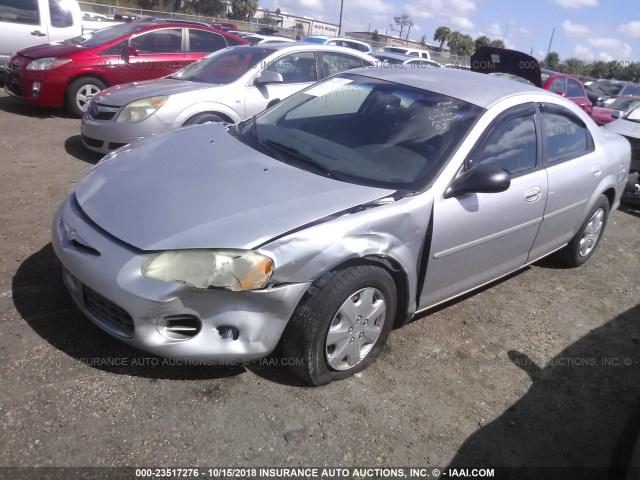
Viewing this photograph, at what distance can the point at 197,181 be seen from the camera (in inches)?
114

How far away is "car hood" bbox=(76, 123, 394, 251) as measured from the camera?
2.48 m

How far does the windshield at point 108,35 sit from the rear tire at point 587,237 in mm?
6948

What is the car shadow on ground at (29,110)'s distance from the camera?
8141mm

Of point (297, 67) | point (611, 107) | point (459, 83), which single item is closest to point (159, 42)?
point (297, 67)

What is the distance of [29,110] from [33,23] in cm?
221

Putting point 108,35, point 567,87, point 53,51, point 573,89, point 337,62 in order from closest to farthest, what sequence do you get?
point 337,62
point 53,51
point 108,35
point 567,87
point 573,89

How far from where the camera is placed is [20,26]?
938cm

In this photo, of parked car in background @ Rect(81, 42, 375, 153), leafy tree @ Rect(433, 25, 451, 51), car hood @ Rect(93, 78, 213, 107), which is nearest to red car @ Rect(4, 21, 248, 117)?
parked car in background @ Rect(81, 42, 375, 153)

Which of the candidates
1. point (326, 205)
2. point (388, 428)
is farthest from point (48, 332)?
point (388, 428)

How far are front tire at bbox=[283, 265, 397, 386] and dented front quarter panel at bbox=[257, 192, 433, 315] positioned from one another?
9 centimetres

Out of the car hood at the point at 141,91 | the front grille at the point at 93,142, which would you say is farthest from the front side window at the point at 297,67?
the front grille at the point at 93,142

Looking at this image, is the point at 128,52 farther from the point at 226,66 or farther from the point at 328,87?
the point at 328,87

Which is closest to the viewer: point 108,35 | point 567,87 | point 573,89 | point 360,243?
point 360,243

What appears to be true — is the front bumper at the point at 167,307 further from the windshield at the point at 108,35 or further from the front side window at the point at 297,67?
the windshield at the point at 108,35
